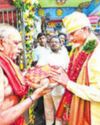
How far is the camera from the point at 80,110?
400 cm

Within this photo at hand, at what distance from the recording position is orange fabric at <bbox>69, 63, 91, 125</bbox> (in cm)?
393

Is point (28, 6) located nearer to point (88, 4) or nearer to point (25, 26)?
point (25, 26)

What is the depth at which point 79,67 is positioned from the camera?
4.04 metres

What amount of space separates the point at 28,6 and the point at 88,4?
8371 millimetres

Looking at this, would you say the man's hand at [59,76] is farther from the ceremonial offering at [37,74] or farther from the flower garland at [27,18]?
the flower garland at [27,18]

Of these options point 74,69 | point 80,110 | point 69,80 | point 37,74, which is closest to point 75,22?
point 74,69

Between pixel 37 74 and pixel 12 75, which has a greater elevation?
pixel 12 75

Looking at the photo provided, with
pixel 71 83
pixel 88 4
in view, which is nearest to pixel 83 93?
pixel 71 83

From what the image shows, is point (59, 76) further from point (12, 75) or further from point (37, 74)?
point (12, 75)

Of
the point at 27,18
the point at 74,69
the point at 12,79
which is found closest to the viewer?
the point at 12,79

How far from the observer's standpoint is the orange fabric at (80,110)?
3927 mm

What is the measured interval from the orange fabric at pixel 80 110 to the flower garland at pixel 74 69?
0.14m

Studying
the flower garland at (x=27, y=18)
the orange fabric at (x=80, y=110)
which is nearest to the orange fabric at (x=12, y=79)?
the orange fabric at (x=80, y=110)

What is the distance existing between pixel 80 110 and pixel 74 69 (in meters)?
0.44
